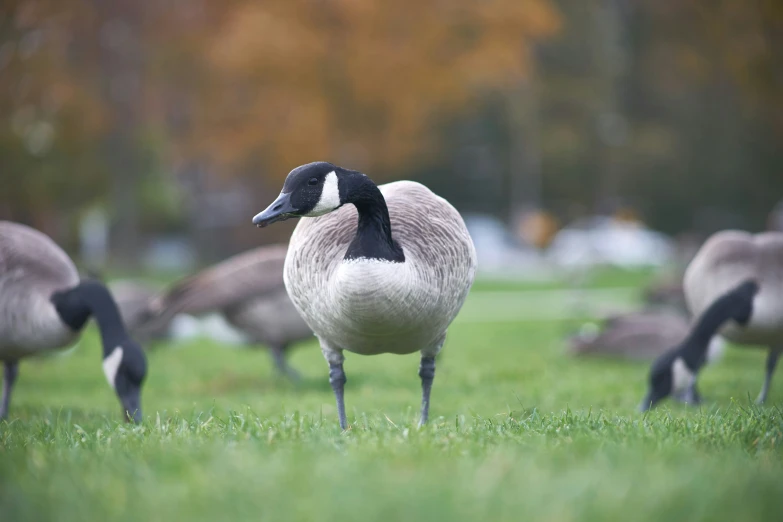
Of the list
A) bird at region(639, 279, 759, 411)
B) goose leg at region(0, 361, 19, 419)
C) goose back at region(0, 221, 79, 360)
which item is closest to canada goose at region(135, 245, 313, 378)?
goose back at region(0, 221, 79, 360)

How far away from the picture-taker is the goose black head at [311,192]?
188 inches

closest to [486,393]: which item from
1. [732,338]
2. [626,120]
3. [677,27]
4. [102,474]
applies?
[732,338]

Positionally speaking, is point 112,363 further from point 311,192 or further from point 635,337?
point 635,337

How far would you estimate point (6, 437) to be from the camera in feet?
15.3

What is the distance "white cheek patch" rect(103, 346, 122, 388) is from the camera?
615 cm

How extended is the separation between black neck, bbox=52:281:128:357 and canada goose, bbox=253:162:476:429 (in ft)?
5.53

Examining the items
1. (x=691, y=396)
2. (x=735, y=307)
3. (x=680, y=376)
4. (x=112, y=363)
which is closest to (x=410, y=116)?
(x=691, y=396)

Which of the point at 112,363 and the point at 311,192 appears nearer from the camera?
the point at 311,192

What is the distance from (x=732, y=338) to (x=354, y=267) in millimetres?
4148

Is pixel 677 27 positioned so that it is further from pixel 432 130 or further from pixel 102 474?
pixel 102 474

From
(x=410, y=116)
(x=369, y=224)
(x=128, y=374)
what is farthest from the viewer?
(x=410, y=116)

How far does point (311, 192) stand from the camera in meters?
4.83

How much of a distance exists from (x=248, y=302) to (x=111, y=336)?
272 cm

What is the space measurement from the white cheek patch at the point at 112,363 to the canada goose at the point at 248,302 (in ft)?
8.92
